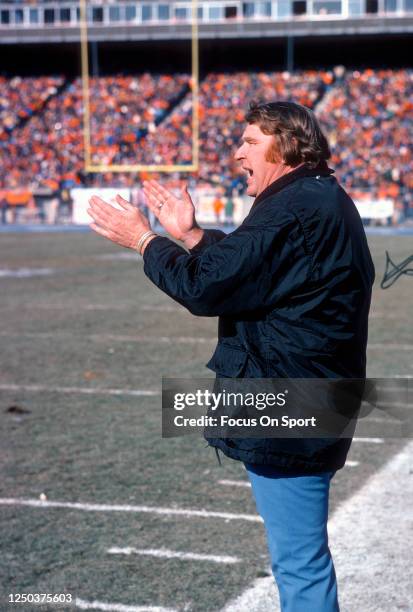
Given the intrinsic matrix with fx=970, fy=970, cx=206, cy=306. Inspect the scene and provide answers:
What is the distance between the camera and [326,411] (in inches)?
98.7

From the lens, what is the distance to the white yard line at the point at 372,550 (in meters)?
3.50

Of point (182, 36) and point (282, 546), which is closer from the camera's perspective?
point (282, 546)

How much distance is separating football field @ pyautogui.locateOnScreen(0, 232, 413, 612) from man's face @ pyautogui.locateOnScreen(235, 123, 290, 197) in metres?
1.65

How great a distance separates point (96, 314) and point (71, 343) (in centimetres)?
208

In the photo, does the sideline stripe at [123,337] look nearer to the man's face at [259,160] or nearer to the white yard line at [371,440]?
the white yard line at [371,440]

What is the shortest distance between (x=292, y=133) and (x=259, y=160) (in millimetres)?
115

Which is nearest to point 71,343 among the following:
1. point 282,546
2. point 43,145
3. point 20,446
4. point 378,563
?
point 20,446

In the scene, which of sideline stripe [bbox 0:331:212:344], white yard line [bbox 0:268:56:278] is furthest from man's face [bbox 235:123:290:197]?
white yard line [bbox 0:268:56:278]

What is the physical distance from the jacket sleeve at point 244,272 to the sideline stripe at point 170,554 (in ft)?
5.80

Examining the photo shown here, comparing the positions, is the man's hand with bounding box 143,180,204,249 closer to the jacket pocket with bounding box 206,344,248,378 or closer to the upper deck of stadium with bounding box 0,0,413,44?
the jacket pocket with bounding box 206,344,248,378

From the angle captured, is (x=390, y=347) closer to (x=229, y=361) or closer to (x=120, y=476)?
(x=120, y=476)

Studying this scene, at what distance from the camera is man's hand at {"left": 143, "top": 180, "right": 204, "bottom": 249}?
8.95 feet

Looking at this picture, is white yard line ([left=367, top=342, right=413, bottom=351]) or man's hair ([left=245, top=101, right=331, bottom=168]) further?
white yard line ([left=367, top=342, right=413, bottom=351])

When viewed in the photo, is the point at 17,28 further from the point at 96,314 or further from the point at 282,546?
Result: the point at 282,546
